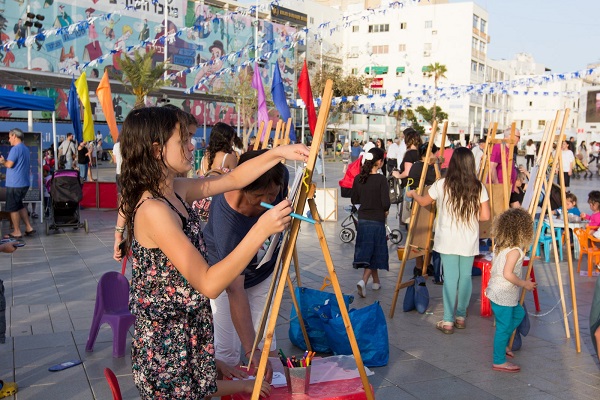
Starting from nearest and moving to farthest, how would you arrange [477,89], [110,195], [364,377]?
[364,377] → [110,195] → [477,89]

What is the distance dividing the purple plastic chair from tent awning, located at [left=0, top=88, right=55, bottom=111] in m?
7.01

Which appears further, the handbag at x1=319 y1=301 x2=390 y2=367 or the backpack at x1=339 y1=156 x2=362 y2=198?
the backpack at x1=339 y1=156 x2=362 y2=198

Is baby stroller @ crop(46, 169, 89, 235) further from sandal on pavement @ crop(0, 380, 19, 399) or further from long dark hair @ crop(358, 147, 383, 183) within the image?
sandal on pavement @ crop(0, 380, 19, 399)

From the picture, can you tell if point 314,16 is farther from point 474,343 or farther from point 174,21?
point 474,343

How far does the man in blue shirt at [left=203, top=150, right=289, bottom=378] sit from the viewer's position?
328 cm

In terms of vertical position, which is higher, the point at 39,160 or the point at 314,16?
the point at 314,16

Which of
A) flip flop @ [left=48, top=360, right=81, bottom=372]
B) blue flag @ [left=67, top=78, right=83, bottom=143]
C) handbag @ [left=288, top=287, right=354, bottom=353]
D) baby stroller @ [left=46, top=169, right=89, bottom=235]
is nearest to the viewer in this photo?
flip flop @ [left=48, top=360, right=81, bottom=372]

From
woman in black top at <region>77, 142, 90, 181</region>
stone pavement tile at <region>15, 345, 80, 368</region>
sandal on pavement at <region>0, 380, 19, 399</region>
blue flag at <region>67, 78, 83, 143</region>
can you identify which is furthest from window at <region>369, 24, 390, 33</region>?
sandal on pavement at <region>0, 380, 19, 399</region>

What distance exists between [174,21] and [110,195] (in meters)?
34.7

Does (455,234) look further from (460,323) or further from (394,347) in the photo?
(394,347)

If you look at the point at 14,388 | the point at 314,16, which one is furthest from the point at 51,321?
the point at 314,16

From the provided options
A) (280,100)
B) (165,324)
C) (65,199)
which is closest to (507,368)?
(165,324)

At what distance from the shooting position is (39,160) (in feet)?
42.3

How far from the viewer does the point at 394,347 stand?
5.38 meters
